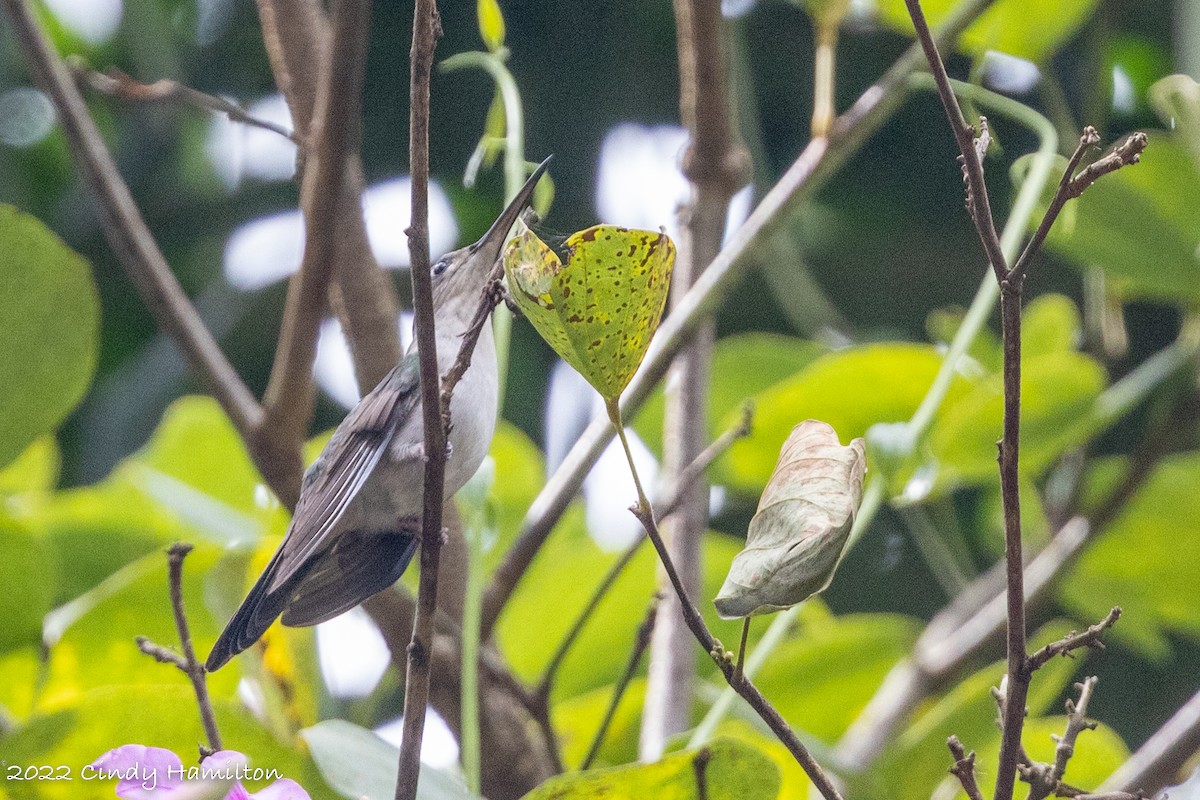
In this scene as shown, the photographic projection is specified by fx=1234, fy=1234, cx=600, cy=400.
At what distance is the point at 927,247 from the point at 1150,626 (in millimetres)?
922

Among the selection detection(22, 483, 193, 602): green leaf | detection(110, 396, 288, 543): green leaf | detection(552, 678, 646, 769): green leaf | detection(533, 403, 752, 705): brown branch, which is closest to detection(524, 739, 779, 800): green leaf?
detection(533, 403, 752, 705): brown branch

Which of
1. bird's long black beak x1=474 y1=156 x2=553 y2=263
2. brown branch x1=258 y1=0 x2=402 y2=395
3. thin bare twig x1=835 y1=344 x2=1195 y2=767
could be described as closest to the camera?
bird's long black beak x1=474 y1=156 x2=553 y2=263

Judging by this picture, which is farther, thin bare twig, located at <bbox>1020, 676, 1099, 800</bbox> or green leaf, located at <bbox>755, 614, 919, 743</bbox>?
green leaf, located at <bbox>755, 614, 919, 743</bbox>

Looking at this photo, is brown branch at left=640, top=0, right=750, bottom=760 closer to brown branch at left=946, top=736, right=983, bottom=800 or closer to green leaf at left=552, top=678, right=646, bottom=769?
green leaf at left=552, top=678, right=646, bottom=769

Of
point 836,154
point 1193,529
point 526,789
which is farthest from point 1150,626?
point 526,789

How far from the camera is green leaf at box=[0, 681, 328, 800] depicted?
102cm

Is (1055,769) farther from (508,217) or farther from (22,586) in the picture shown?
(22,586)

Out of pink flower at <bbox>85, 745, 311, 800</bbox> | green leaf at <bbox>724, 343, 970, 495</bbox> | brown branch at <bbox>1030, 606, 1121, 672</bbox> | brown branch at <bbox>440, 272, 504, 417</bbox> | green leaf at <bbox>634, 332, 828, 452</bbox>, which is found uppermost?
green leaf at <bbox>634, 332, 828, 452</bbox>

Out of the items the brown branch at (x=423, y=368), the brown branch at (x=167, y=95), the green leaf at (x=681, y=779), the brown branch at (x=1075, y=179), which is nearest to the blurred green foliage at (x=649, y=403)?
the green leaf at (x=681, y=779)

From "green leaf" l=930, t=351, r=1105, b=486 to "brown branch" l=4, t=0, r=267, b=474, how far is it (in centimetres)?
81

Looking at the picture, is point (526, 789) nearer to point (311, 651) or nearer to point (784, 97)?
point (311, 651)

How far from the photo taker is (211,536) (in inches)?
57.6

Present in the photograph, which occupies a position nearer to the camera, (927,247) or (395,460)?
(395,460)

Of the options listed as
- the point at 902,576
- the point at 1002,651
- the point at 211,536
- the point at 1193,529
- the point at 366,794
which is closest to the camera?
the point at 366,794
